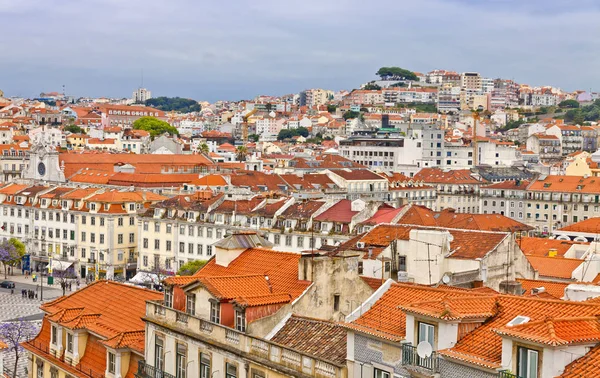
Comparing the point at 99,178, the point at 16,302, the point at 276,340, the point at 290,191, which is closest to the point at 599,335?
the point at 276,340

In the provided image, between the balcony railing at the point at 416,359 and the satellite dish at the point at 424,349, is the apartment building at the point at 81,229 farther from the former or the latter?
the satellite dish at the point at 424,349

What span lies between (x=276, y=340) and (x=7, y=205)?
81716mm

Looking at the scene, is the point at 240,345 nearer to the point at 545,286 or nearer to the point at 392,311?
the point at 392,311

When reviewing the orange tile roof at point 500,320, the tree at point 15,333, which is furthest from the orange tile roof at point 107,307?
the tree at point 15,333

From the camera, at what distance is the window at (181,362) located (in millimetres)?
26144

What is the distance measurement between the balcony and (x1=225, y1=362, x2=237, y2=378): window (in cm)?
49

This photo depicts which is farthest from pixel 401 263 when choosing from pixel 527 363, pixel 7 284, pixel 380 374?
pixel 7 284

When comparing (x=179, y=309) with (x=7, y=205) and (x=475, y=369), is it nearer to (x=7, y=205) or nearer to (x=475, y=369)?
(x=475, y=369)

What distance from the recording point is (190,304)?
87.0 ft

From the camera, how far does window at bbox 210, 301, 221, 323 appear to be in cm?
2516

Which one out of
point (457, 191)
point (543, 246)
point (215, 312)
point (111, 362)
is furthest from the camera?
point (457, 191)

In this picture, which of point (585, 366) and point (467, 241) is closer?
point (585, 366)

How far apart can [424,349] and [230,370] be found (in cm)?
700

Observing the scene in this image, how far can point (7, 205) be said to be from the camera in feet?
329
